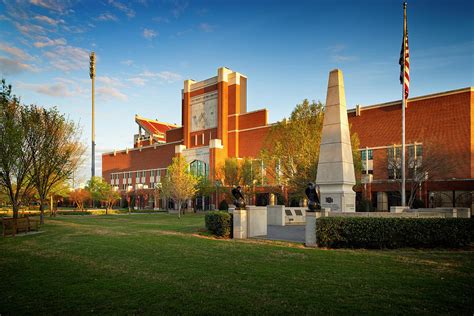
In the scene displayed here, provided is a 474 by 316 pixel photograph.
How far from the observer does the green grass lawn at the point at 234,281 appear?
614cm

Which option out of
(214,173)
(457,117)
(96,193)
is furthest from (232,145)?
(457,117)

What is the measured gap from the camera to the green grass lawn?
20.1 ft

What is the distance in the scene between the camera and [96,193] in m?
49.3

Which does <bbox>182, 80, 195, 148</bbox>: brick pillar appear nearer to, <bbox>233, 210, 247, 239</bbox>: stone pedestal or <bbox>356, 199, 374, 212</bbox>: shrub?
<bbox>356, 199, 374, 212</bbox>: shrub

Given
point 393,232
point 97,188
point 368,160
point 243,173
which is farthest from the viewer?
point 97,188

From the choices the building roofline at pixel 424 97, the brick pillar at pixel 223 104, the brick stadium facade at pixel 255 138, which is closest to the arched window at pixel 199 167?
the brick stadium facade at pixel 255 138

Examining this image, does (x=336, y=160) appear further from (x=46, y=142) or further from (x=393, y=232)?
(x=46, y=142)

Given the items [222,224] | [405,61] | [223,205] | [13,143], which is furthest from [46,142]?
[223,205]

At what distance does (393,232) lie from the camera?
12273 millimetres

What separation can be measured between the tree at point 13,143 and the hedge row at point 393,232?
55.7ft

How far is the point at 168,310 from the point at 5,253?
30.4 ft

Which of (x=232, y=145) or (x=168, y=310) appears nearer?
(x=168, y=310)

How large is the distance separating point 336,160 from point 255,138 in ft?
119

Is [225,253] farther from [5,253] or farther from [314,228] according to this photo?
[5,253]
